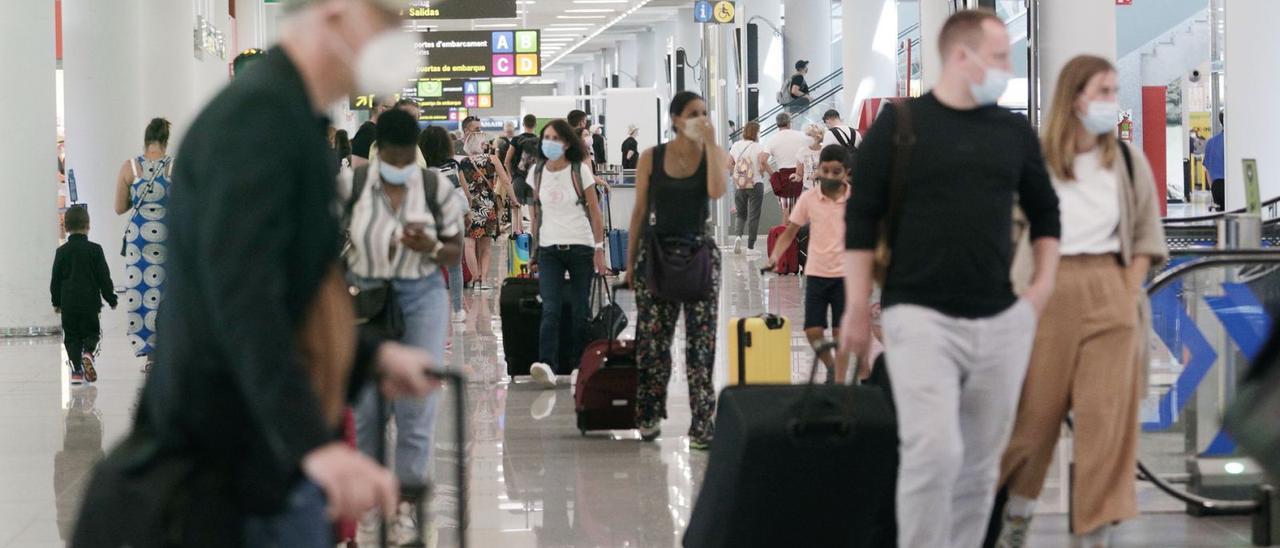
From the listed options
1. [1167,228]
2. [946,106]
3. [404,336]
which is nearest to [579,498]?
[404,336]

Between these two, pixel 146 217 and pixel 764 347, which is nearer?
pixel 764 347

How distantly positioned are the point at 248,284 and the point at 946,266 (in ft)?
8.27

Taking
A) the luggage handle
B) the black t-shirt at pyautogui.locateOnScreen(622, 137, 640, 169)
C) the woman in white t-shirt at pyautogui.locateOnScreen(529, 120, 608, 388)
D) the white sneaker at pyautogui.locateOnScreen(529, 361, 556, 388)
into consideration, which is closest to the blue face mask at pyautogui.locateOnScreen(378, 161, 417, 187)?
the luggage handle

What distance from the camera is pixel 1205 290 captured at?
6.21 m

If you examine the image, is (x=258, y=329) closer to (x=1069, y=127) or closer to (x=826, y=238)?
(x=1069, y=127)

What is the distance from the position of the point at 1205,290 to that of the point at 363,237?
120 inches

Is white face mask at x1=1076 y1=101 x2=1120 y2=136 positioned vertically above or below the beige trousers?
above

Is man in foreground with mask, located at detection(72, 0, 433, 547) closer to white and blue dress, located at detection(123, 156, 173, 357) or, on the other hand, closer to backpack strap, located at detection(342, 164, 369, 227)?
backpack strap, located at detection(342, 164, 369, 227)

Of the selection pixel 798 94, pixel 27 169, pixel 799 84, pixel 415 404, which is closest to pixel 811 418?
pixel 415 404

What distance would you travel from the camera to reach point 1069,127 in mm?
5094

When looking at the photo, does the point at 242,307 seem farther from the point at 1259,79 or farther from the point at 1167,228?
the point at 1259,79

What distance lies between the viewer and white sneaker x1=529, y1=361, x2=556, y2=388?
10.5 meters

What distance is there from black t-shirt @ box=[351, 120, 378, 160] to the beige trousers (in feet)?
12.2

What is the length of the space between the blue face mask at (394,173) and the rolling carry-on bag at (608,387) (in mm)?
2639
